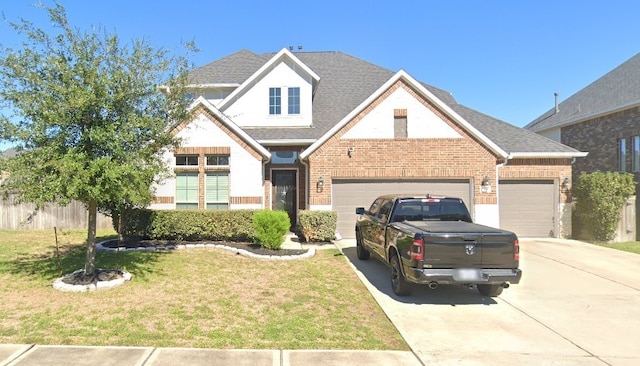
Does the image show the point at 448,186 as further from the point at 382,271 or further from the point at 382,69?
the point at 382,69

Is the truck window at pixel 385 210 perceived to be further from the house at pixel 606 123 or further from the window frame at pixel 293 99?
the house at pixel 606 123

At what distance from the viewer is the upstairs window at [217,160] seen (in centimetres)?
1267

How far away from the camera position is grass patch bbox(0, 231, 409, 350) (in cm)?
454

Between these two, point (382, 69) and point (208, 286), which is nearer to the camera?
point (208, 286)

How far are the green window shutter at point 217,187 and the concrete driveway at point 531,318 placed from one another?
20.9 feet

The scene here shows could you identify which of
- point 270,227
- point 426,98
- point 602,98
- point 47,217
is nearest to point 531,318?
point 270,227

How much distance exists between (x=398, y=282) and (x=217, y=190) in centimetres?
842

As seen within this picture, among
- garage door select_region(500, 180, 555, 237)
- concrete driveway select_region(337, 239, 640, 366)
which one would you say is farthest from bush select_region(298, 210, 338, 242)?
garage door select_region(500, 180, 555, 237)

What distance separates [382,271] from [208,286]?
407 centimetres

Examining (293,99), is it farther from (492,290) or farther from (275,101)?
(492,290)

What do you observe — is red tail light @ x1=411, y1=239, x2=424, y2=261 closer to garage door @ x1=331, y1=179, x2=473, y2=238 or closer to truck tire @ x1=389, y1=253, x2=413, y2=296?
truck tire @ x1=389, y1=253, x2=413, y2=296

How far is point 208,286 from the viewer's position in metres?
6.88

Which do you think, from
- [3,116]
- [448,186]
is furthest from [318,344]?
[448,186]

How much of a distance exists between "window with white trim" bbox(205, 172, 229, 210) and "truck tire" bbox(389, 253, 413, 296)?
781 cm
